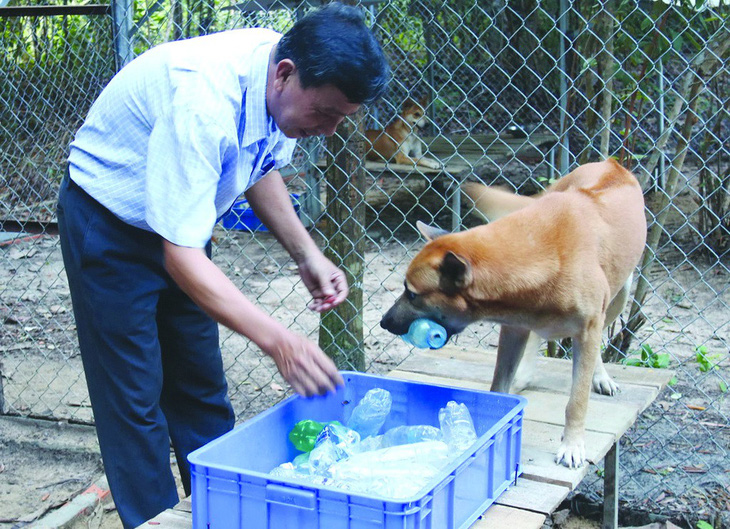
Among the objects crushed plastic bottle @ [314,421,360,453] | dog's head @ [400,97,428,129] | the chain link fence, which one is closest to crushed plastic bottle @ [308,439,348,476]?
crushed plastic bottle @ [314,421,360,453]

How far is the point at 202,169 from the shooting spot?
2.06 m

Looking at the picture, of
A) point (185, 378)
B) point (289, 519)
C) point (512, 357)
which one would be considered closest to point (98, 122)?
point (185, 378)

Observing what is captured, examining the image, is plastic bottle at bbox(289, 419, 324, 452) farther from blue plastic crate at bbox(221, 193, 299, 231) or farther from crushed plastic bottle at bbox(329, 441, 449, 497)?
blue plastic crate at bbox(221, 193, 299, 231)

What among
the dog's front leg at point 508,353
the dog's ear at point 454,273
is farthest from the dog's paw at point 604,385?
the dog's ear at point 454,273

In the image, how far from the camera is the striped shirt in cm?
206

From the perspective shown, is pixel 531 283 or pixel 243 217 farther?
pixel 243 217

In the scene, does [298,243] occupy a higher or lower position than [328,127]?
lower

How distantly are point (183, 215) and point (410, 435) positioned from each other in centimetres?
108

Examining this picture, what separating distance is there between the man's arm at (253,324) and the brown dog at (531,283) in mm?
858

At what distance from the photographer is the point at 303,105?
2201mm

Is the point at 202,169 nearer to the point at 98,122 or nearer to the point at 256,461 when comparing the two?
the point at 98,122

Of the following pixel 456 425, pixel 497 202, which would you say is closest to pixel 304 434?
pixel 456 425

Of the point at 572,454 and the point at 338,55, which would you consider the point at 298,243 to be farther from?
the point at 572,454

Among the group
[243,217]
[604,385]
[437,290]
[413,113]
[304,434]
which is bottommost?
[243,217]
